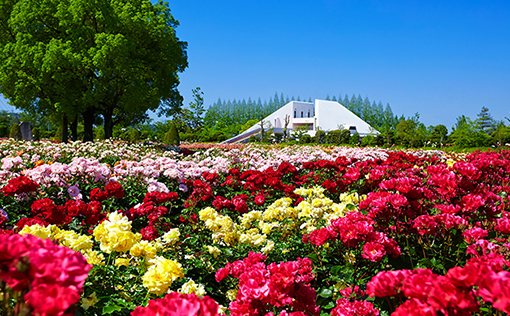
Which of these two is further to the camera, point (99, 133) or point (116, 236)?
point (99, 133)

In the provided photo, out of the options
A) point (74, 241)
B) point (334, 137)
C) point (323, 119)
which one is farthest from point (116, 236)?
point (323, 119)

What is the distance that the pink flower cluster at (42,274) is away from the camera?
67 cm

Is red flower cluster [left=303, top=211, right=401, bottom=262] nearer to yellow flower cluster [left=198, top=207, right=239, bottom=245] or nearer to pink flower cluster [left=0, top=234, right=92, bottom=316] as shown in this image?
yellow flower cluster [left=198, top=207, right=239, bottom=245]

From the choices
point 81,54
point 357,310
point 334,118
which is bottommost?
point 357,310

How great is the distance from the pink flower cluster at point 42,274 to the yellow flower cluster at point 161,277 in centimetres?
81

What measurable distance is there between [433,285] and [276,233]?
2.19 m

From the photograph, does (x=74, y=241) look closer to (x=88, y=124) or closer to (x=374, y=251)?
(x=374, y=251)

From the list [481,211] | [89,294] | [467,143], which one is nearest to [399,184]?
[481,211]

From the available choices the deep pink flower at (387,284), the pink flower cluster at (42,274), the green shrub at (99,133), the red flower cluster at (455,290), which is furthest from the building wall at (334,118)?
the pink flower cluster at (42,274)

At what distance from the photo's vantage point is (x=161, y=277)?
1529 millimetres

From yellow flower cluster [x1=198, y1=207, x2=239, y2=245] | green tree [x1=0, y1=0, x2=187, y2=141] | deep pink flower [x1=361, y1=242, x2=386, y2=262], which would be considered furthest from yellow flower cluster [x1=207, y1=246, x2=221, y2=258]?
green tree [x1=0, y1=0, x2=187, y2=141]

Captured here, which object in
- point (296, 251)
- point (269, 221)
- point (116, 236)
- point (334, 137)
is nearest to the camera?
point (116, 236)

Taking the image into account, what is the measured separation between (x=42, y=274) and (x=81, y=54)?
53.3 feet

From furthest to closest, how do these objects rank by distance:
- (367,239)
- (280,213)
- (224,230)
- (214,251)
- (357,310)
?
(280,213), (224,230), (214,251), (367,239), (357,310)
